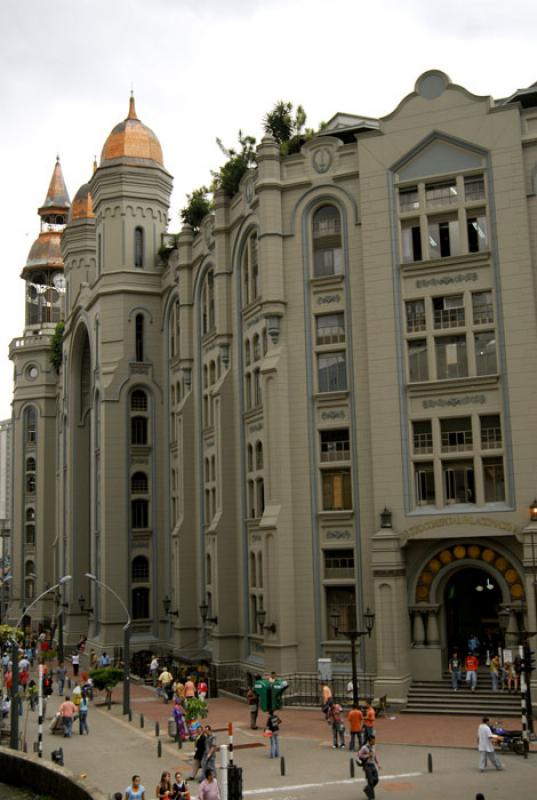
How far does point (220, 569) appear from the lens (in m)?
45.4

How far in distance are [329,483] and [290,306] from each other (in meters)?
8.12

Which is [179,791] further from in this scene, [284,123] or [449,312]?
[284,123]

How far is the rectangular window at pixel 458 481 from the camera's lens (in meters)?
37.4

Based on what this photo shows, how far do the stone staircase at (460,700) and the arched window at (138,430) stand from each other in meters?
27.4

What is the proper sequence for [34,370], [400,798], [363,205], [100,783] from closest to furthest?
[400,798], [100,783], [363,205], [34,370]

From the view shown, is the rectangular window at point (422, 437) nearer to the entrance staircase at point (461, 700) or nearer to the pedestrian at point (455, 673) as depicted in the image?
the pedestrian at point (455, 673)

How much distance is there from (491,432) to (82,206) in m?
45.0

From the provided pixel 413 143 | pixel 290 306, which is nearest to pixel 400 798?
pixel 290 306

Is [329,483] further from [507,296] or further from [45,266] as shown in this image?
[45,266]

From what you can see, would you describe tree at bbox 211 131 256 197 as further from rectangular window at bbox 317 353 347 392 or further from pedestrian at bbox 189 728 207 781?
pedestrian at bbox 189 728 207 781

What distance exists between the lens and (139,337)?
59.5 metres

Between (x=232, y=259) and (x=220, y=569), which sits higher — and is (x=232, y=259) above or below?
above

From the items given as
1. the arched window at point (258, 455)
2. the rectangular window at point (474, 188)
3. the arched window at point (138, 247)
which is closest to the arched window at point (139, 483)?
the arched window at point (138, 247)

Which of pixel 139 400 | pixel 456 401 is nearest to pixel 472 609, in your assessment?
pixel 456 401
